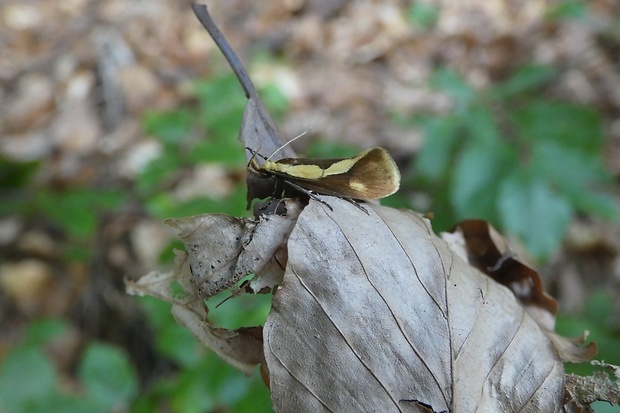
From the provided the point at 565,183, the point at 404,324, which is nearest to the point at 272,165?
the point at 404,324

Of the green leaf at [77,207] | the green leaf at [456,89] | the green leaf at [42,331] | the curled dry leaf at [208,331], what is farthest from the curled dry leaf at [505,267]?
the green leaf at [42,331]

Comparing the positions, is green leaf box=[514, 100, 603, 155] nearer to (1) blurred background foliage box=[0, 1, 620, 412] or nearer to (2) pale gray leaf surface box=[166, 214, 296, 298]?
(1) blurred background foliage box=[0, 1, 620, 412]

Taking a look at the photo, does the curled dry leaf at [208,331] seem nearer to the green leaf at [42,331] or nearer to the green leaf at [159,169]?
the green leaf at [159,169]

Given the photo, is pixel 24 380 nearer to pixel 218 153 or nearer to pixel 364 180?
pixel 218 153

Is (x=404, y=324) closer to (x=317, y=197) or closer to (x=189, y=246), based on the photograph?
(x=317, y=197)

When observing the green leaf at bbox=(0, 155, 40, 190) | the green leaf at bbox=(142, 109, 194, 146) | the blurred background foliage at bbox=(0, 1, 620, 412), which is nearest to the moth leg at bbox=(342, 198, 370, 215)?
the blurred background foliage at bbox=(0, 1, 620, 412)

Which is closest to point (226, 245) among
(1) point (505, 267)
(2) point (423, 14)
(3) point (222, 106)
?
(1) point (505, 267)

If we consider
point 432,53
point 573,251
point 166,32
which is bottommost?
point 573,251
